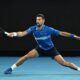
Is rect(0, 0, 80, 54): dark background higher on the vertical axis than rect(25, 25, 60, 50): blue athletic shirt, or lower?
lower

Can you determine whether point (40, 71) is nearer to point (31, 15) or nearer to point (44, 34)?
point (44, 34)

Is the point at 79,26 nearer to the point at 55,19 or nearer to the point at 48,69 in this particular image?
the point at 55,19

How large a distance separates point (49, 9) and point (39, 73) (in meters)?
4.89

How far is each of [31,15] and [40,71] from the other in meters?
4.39

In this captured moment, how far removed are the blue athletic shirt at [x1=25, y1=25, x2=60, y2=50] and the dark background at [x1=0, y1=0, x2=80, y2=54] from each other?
5.26 metres

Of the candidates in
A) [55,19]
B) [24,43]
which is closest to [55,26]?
[55,19]

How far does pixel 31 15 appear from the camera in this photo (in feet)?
50.2

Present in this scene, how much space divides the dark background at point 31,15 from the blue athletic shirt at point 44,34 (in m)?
5.26

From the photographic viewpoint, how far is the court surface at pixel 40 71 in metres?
10.0

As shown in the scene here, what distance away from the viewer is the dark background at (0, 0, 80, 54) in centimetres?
1522

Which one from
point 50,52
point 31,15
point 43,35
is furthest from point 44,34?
point 31,15

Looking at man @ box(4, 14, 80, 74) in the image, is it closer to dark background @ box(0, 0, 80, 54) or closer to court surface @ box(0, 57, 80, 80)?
court surface @ box(0, 57, 80, 80)

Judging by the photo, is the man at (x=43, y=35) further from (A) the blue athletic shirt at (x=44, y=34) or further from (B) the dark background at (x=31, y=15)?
(B) the dark background at (x=31, y=15)

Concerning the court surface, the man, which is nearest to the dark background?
the court surface
